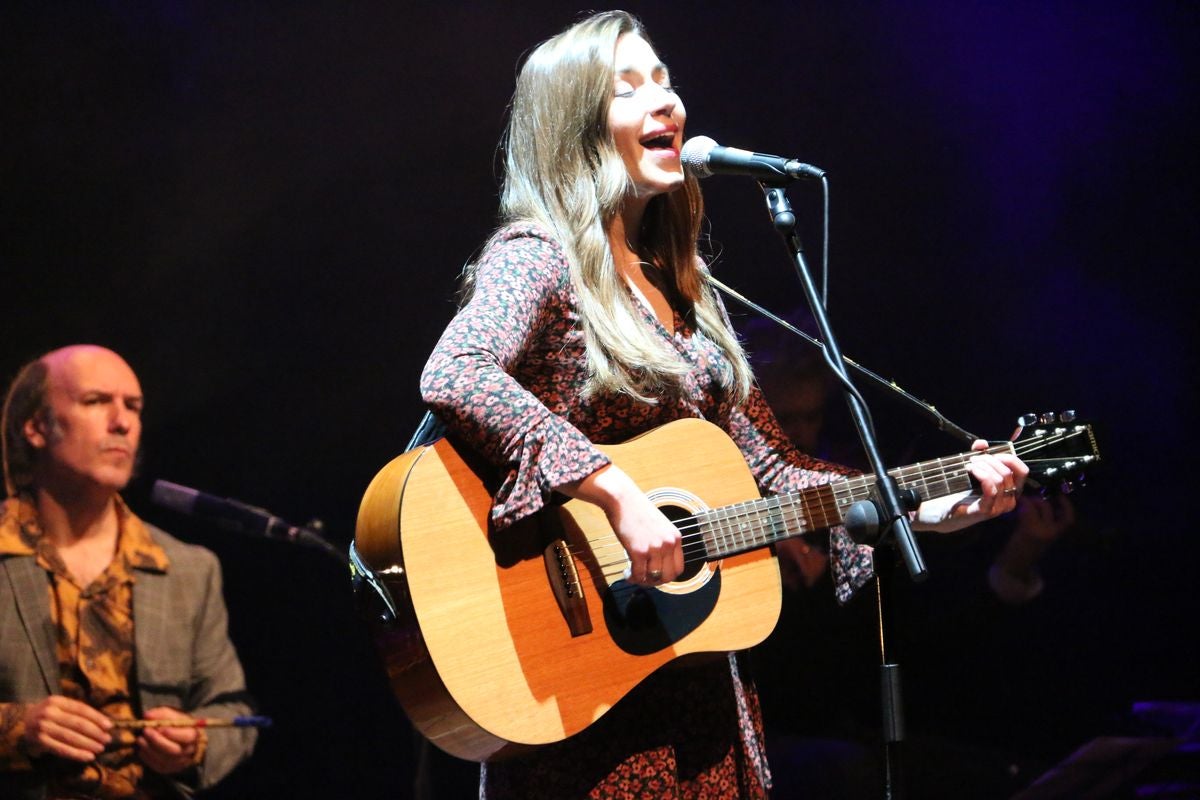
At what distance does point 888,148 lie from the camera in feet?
14.9

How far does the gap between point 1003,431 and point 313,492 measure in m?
2.58

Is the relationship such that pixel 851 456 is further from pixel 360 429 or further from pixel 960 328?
pixel 360 429

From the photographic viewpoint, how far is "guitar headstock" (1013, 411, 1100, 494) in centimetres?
241

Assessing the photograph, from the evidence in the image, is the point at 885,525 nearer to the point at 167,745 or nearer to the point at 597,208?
the point at 597,208

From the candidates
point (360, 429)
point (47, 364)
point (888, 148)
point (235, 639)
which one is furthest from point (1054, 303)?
point (47, 364)

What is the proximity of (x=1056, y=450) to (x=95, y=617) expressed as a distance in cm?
271

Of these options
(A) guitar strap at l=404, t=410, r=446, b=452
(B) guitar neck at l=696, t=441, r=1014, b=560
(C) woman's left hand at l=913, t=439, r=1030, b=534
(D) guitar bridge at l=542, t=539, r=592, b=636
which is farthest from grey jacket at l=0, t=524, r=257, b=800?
(C) woman's left hand at l=913, t=439, r=1030, b=534

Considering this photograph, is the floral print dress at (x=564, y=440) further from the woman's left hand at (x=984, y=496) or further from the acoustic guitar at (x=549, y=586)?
the woman's left hand at (x=984, y=496)

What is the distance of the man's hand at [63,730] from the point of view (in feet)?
10.5

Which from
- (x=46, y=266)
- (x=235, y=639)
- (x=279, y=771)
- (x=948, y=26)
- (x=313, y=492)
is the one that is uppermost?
(x=948, y=26)

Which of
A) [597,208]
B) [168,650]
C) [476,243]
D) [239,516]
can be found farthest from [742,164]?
[168,650]

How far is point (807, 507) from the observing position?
7.72 feet

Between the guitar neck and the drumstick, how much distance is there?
1.99 m

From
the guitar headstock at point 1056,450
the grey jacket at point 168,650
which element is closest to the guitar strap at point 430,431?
the guitar headstock at point 1056,450
